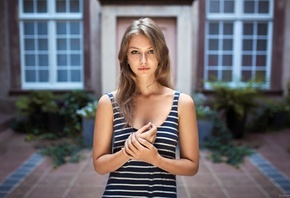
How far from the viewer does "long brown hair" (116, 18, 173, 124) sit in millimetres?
1351

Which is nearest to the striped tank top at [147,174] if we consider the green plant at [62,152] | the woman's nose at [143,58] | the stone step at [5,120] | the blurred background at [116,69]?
the woman's nose at [143,58]

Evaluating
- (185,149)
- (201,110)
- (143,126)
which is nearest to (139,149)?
Result: (143,126)

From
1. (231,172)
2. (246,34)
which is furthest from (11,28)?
(231,172)

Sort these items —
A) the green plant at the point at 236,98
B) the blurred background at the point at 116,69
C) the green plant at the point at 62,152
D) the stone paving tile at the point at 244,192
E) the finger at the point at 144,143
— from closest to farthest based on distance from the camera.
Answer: the finger at the point at 144,143, the stone paving tile at the point at 244,192, the green plant at the point at 62,152, the blurred background at the point at 116,69, the green plant at the point at 236,98

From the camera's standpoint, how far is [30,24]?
7.41 m

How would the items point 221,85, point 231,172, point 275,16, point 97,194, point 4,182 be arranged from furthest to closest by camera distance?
point 275,16, point 221,85, point 231,172, point 4,182, point 97,194

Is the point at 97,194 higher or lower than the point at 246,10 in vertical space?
lower

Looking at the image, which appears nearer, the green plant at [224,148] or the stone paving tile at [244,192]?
the stone paving tile at [244,192]

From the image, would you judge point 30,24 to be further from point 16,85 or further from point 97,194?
point 97,194

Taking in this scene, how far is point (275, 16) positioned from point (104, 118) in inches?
266

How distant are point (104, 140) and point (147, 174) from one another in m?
0.22

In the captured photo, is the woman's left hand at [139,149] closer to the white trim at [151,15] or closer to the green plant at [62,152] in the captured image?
the green plant at [62,152]

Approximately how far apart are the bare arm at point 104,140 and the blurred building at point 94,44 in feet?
19.1

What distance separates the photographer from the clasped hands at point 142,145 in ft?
3.97
